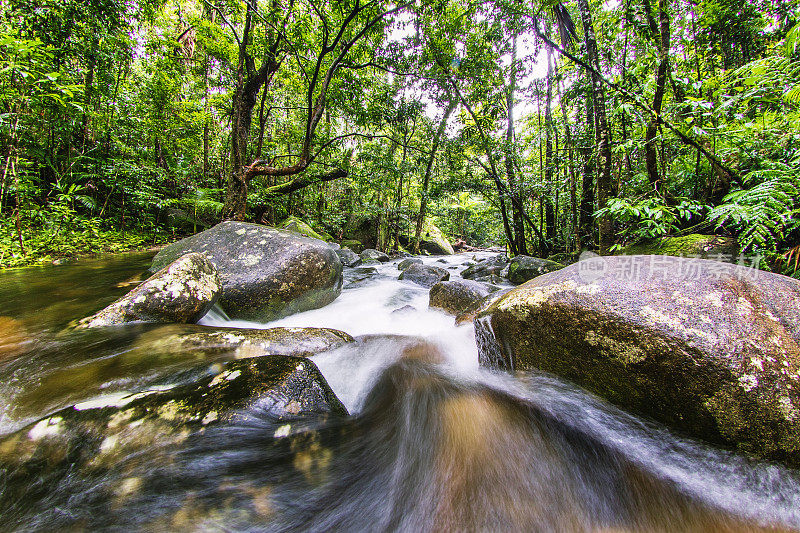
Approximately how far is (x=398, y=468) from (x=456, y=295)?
293cm

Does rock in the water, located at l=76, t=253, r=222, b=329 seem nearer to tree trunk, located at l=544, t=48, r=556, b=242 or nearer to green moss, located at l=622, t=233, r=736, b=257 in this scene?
green moss, located at l=622, t=233, r=736, b=257

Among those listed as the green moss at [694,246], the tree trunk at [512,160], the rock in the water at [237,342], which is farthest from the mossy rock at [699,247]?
the rock in the water at [237,342]

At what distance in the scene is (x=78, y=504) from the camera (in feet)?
3.35

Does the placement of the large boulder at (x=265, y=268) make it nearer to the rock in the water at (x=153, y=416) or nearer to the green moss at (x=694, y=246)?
the rock in the water at (x=153, y=416)

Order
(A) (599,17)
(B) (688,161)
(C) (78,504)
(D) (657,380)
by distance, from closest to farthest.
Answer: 1. (C) (78,504)
2. (D) (657,380)
3. (B) (688,161)
4. (A) (599,17)

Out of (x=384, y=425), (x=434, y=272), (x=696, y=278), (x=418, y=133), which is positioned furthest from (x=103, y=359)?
(x=418, y=133)

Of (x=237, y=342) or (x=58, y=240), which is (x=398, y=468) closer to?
(x=237, y=342)

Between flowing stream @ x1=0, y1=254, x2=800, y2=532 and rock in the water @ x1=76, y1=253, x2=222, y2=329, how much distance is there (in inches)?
14.2

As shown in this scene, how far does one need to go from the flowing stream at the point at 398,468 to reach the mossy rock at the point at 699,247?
140 inches

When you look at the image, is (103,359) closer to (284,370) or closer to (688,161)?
(284,370)

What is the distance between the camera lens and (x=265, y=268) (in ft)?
12.3

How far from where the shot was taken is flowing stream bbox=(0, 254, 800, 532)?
109 cm

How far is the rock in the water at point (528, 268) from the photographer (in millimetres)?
6154

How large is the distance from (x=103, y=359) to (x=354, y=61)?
877 centimetres
